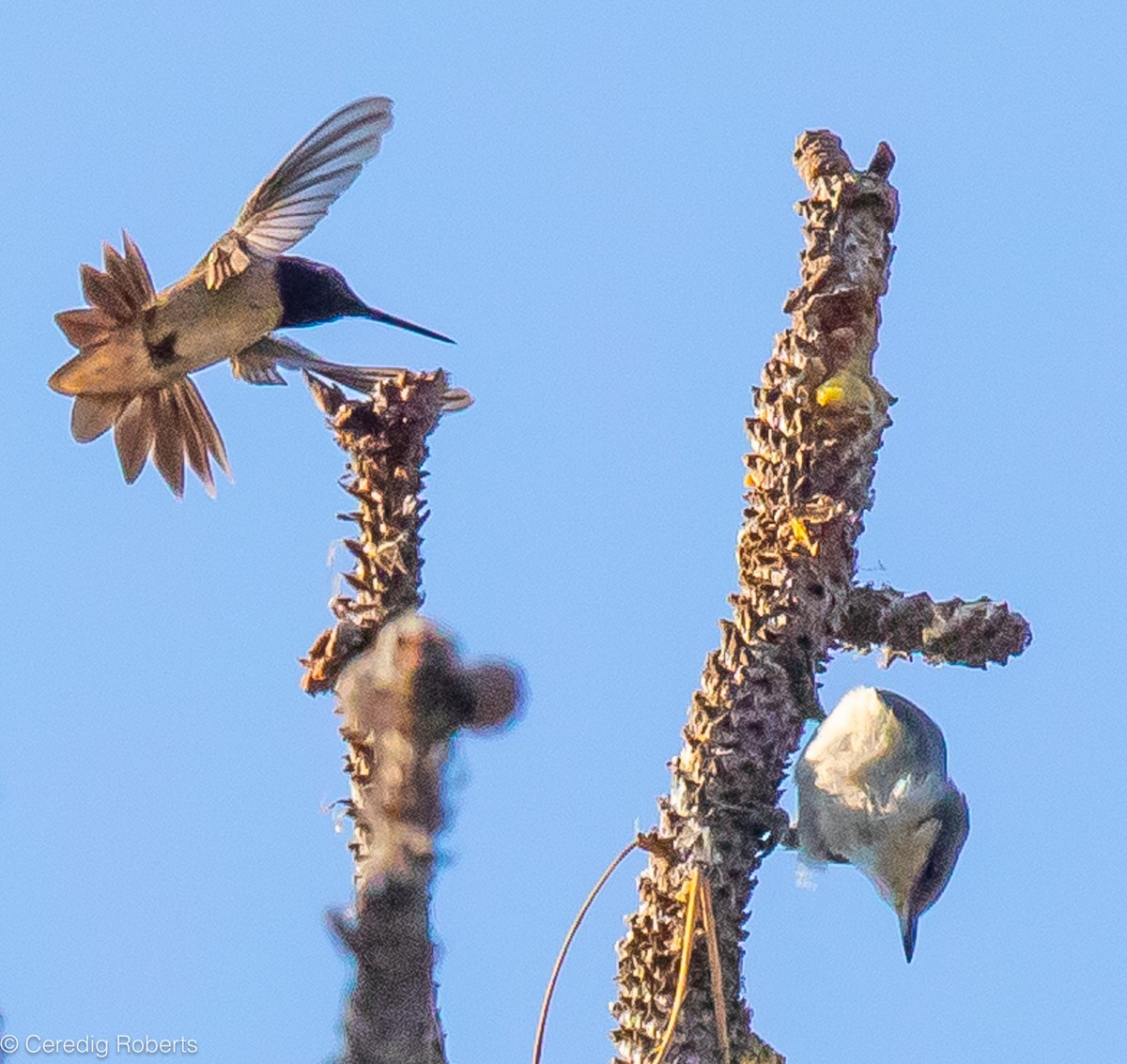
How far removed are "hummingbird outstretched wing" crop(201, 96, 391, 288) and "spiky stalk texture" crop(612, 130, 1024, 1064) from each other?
99 cm

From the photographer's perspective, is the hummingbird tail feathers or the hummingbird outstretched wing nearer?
the hummingbird tail feathers

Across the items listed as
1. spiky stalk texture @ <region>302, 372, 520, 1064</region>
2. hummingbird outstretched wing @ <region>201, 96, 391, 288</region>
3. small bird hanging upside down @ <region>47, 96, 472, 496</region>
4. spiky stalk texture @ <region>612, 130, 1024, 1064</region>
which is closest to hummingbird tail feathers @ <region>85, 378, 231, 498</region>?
small bird hanging upside down @ <region>47, 96, 472, 496</region>

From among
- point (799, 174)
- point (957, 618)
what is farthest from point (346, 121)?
point (957, 618)

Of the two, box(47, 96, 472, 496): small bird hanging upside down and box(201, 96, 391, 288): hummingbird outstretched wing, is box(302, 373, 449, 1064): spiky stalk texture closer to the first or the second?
box(47, 96, 472, 496): small bird hanging upside down

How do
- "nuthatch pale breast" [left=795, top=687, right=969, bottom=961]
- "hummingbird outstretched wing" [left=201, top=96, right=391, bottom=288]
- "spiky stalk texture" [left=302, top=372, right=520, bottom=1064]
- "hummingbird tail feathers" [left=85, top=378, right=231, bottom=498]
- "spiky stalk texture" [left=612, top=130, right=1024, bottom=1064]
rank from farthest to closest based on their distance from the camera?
"hummingbird outstretched wing" [left=201, top=96, right=391, bottom=288] < "nuthatch pale breast" [left=795, top=687, right=969, bottom=961] < "hummingbird tail feathers" [left=85, top=378, right=231, bottom=498] < "spiky stalk texture" [left=612, top=130, right=1024, bottom=1064] < "spiky stalk texture" [left=302, top=372, right=520, bottom=1064]

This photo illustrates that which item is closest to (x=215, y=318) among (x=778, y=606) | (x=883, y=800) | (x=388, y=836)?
(x=778, y=606)

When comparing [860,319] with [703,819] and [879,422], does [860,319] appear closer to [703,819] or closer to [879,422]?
[879,422]

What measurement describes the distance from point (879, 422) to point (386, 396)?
1.01 metres

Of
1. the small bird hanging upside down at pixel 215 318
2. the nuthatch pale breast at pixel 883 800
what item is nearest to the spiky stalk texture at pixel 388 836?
the small bird hanging upside down at pixel 215 318

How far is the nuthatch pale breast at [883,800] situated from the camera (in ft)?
10.9

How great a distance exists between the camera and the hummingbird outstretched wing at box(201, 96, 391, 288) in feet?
11.7

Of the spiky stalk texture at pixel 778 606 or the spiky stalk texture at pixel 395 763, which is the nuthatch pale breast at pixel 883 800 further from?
the spiky stalk texture at pixel 395 763

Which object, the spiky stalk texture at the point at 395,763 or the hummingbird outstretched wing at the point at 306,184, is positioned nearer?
the spiky stalk texture at the point at 395,763

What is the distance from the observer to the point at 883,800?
337 cm
